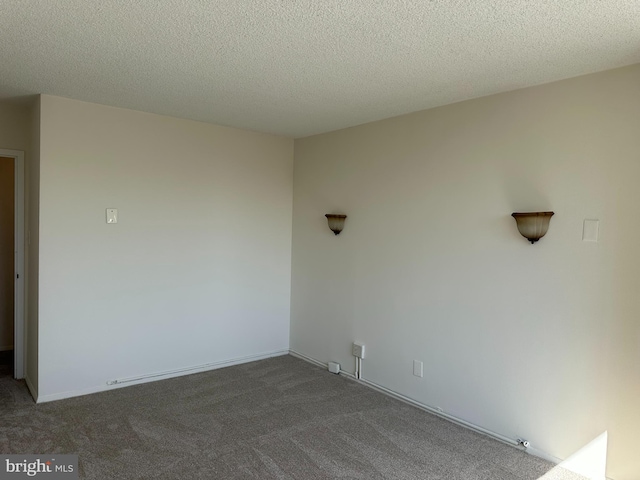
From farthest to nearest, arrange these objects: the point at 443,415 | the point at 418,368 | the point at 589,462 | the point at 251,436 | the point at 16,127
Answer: the point at 16,127, the point at 418,368, the point at 443,415, the point at 251,436, the point at 589,462

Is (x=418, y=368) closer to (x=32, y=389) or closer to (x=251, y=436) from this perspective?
(x=251, y=436)

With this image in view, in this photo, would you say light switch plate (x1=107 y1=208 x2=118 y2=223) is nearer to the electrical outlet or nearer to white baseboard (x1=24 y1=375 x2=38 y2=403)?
white baseboard (x1=24 y1=375 x2=38 y2=403)

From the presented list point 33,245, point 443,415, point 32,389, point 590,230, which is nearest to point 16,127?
point 33,245

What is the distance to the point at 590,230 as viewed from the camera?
2562mm

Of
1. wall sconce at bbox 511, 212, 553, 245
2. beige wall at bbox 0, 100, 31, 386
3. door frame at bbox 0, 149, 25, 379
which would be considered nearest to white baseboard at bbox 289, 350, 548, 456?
wall sconce at bbox 511, 212, 553, 245

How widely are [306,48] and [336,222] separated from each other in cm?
208

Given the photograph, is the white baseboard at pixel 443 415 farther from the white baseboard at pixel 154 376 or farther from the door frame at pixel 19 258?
the door frame at pixel 19 258

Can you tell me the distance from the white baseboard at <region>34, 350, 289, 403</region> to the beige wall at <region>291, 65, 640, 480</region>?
0.99 meters

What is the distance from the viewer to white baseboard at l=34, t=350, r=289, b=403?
3476 millimetres

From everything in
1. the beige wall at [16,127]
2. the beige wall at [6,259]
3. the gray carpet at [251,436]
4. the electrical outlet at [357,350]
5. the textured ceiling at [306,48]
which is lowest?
the gray carpet at [251,436]

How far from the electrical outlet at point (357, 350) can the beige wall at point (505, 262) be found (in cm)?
8

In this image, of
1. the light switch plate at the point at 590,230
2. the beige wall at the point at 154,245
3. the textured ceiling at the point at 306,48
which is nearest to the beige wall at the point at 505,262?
the light switch plate at the point at 590,230

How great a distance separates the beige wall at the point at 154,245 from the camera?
3438 mm

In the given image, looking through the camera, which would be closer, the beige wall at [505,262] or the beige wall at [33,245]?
the beige wall at [505,262]
